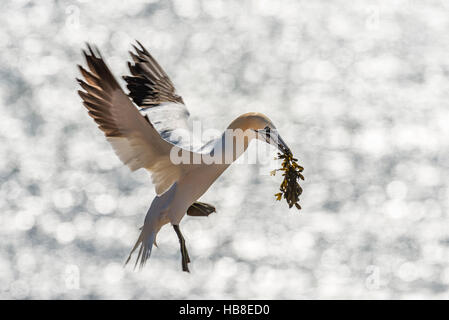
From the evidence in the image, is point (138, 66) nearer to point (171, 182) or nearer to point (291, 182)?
point (171, 182)

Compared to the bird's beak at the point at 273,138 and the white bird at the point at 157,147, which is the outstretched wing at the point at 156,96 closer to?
the white bird at the point at 157,147

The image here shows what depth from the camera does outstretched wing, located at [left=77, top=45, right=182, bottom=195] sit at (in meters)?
6.63

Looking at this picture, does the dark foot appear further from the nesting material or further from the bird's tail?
the nesting material

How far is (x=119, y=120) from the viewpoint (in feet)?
21.9

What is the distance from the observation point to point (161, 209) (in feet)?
23.0

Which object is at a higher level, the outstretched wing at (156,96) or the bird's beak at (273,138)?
the outstretched wing at (156,96)

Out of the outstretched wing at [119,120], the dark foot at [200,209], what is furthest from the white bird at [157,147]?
the dark foot at [200,209]

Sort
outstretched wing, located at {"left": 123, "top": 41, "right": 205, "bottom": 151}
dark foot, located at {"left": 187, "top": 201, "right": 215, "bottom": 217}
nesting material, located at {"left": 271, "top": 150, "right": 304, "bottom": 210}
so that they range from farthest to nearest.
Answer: outstretched wing, located at {"left": 123, "top": 41, "right": 205, "bottom": 151} → dark foot, located at {"left": 187, "top": 201, "right": 215, "bottom": 217} → nesting material, located at {"left": 271, "top": 150, "right": 304, "bottom": 210}

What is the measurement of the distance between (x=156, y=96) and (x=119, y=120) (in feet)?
6.76

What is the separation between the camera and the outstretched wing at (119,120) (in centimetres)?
663

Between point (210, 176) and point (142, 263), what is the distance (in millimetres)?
1001

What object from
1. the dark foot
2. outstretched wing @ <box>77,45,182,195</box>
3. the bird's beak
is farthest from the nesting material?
the dark foot

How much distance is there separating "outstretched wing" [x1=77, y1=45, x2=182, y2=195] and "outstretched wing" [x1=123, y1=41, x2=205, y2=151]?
111cm

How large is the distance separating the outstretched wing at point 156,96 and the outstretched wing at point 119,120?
111 cm
